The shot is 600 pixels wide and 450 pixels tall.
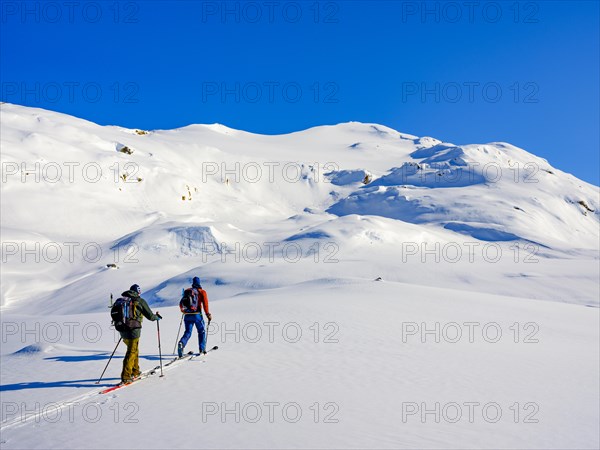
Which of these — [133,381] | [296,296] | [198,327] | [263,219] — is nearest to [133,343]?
[133,381]

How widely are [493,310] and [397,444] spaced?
14.9 m

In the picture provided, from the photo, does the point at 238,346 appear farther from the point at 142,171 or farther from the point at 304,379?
the point at 142,171

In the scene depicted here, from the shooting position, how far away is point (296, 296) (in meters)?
21.3

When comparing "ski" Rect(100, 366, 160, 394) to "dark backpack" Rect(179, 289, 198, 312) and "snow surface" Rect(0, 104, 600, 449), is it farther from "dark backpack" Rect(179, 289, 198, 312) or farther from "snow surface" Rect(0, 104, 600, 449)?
"dark backpack" Rect(179, 289, 198, 312)

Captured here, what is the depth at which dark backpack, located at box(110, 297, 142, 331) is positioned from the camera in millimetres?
9688

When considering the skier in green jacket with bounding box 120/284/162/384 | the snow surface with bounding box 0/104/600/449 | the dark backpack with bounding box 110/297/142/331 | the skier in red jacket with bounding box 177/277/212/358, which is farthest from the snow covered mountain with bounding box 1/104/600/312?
the dark backpack with bounding box 110/297/142/331

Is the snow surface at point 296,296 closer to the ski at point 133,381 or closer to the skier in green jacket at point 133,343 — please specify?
the ski at point 133,381

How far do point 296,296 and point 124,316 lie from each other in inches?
481

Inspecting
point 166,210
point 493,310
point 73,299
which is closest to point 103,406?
point 493,310

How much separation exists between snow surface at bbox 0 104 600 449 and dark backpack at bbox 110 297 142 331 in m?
1.34

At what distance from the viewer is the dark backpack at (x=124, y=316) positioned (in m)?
9.69

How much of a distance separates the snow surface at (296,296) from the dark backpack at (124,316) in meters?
1.34

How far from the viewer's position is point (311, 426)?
23.9 feet

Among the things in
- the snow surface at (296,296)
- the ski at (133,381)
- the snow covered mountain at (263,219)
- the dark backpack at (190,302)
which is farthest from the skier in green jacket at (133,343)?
the snow covered mountain at (263,219)
